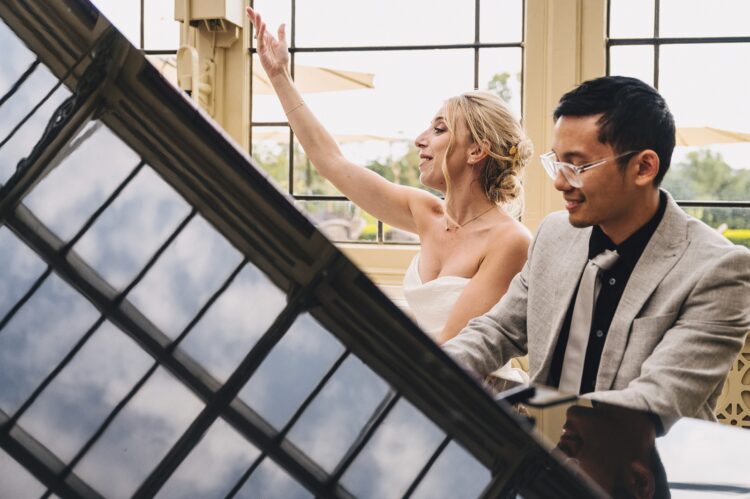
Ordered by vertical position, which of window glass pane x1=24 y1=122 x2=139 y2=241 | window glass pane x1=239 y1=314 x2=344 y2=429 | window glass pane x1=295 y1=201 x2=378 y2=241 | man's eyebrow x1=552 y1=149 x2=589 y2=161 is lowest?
window glass pane x1=295 y1=201 x2=378 y2=241

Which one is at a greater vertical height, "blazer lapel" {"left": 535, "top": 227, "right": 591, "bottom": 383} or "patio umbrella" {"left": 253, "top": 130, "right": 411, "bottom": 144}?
"patio umbrella" {"left": 253, "top": 130, "right": 411, "bottom": 144}

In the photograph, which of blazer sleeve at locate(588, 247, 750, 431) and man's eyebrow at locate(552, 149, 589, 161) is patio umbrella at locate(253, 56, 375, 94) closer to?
man's eyebrow at locate(552, 149, 589, 161)

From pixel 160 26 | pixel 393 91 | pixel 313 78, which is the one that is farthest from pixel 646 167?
pixel 160 26

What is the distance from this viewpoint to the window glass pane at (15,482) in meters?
0.32

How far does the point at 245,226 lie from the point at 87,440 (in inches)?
4.4

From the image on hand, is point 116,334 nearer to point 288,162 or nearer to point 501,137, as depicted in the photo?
point 501,137

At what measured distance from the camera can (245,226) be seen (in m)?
0.35

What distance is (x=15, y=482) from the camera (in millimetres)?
317

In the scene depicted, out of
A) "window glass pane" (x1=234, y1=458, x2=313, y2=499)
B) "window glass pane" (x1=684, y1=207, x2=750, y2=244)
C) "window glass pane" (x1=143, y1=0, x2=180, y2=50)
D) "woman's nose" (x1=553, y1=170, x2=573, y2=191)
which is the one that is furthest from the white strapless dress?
"window glass pane" (x1=234, y1=458, x2=313, y2=499)

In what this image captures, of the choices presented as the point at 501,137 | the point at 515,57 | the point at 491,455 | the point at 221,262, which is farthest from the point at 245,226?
the point at 515,57

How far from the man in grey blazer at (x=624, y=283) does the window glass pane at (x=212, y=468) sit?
1100 millimetres

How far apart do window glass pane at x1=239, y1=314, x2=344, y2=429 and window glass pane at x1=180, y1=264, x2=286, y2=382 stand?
0.04 ft

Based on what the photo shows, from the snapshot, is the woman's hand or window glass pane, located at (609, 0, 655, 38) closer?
the woman's hand

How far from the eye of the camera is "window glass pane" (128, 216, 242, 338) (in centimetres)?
34
